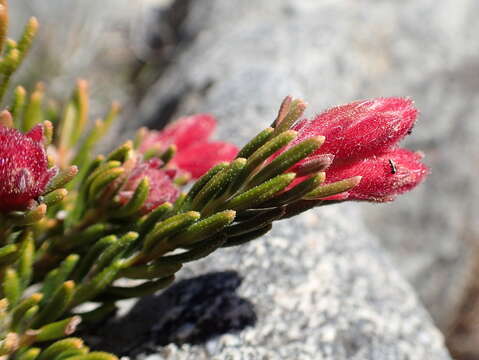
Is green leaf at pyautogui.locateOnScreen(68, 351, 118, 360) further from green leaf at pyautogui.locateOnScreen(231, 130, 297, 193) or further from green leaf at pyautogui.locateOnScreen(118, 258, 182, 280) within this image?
green leaf at pyautogui.locateOnScreen(231, 130, 297, 193)

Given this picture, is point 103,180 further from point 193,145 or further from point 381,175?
point 381,175

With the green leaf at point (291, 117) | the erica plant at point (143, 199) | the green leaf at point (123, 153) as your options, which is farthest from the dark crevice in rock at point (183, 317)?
the green leaf at point (291, 117)

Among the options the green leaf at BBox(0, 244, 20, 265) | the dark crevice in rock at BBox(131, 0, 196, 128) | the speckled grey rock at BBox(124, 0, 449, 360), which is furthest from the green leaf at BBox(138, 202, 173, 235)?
the dark crevice in rock at BBox(131, 0, 196, 128)

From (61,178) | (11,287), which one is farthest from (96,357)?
(61,178)

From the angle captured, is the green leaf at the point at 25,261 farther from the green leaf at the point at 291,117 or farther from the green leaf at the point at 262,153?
the green leaf at the point at 291,117

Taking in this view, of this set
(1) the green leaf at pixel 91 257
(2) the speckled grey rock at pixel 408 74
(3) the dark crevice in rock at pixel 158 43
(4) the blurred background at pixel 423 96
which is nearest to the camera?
(1) the green leaf at pixel 91 257

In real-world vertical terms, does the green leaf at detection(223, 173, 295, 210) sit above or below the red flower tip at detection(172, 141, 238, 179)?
below

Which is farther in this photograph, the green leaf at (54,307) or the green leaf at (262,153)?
the green leaf at (54,307)
